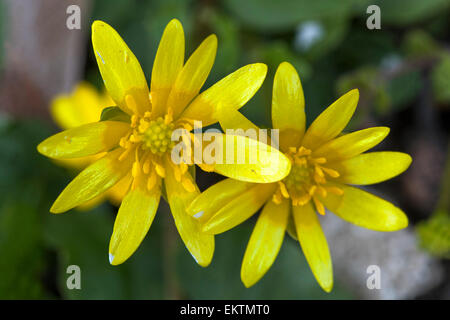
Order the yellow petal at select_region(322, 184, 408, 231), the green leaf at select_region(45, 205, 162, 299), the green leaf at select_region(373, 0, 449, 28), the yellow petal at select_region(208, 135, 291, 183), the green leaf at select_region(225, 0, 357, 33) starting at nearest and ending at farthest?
the yellow petal at select_region(208, 135, 291, 183) → the yellow petal at select_region(322, 184, 408, 231) → the green leaf at select_region(45, 205, 162, 299) → the green leaf at select_region(225, 0, 357, 33) → the green leaf at select_region(373, 0, 449, 28)

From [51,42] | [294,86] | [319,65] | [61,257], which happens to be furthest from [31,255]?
[319,65]

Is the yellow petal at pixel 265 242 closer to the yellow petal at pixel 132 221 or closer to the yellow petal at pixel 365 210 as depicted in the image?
the yellow petal at pixel 365 210

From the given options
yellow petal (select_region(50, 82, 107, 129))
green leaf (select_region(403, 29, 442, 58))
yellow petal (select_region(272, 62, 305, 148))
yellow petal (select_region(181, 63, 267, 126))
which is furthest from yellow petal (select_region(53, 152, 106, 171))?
green leaf (select_region(403, 29, 442, 58))

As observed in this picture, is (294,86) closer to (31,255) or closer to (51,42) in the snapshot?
(31,255)

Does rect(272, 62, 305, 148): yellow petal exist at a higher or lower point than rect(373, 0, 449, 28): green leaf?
lower

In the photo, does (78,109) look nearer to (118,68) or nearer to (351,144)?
(118,68)

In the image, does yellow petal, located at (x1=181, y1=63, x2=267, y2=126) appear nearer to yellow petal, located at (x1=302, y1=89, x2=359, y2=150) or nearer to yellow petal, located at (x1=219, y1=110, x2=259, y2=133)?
yellow petal, located at (x1=219, y1=110, x2=259, y2=133)
